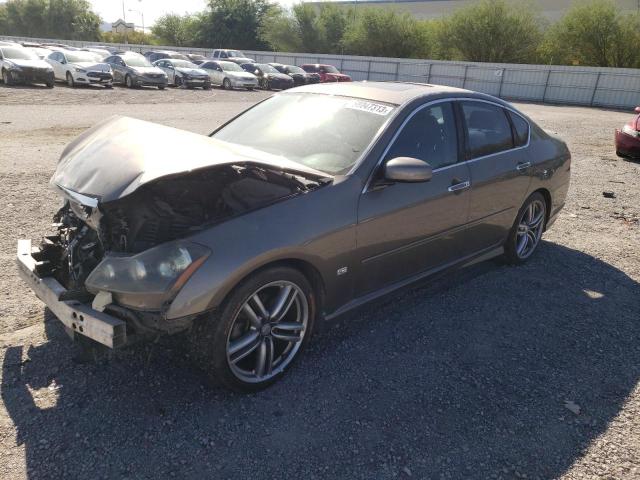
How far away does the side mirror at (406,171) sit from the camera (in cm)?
321

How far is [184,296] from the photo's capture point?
2.48 m

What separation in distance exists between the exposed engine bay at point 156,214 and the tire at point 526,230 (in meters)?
2.64

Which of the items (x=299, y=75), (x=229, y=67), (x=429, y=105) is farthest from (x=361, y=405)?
(x=299, y=75)

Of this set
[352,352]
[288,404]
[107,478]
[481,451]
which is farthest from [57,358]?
[481,451]

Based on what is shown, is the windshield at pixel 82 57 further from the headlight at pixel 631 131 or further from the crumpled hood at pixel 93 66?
the headlight at pixel 631 131

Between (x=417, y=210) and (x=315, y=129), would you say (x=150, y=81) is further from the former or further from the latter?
(x=417, y=210)

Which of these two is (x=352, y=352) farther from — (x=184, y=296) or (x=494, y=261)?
(x=494, y=261)

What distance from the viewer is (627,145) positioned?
432 inches

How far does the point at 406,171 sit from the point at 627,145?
33.0 ft

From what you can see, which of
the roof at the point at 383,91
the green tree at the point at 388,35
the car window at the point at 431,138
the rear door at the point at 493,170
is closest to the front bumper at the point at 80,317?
the car window at the point at 431,138

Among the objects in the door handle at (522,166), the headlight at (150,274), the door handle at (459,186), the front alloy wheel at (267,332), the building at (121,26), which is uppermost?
the building at (121,26)

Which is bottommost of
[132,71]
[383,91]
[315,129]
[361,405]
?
[361,405]

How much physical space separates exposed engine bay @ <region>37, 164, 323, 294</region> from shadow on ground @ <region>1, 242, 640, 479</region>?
579 millimetres

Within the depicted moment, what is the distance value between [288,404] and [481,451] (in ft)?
3.55
